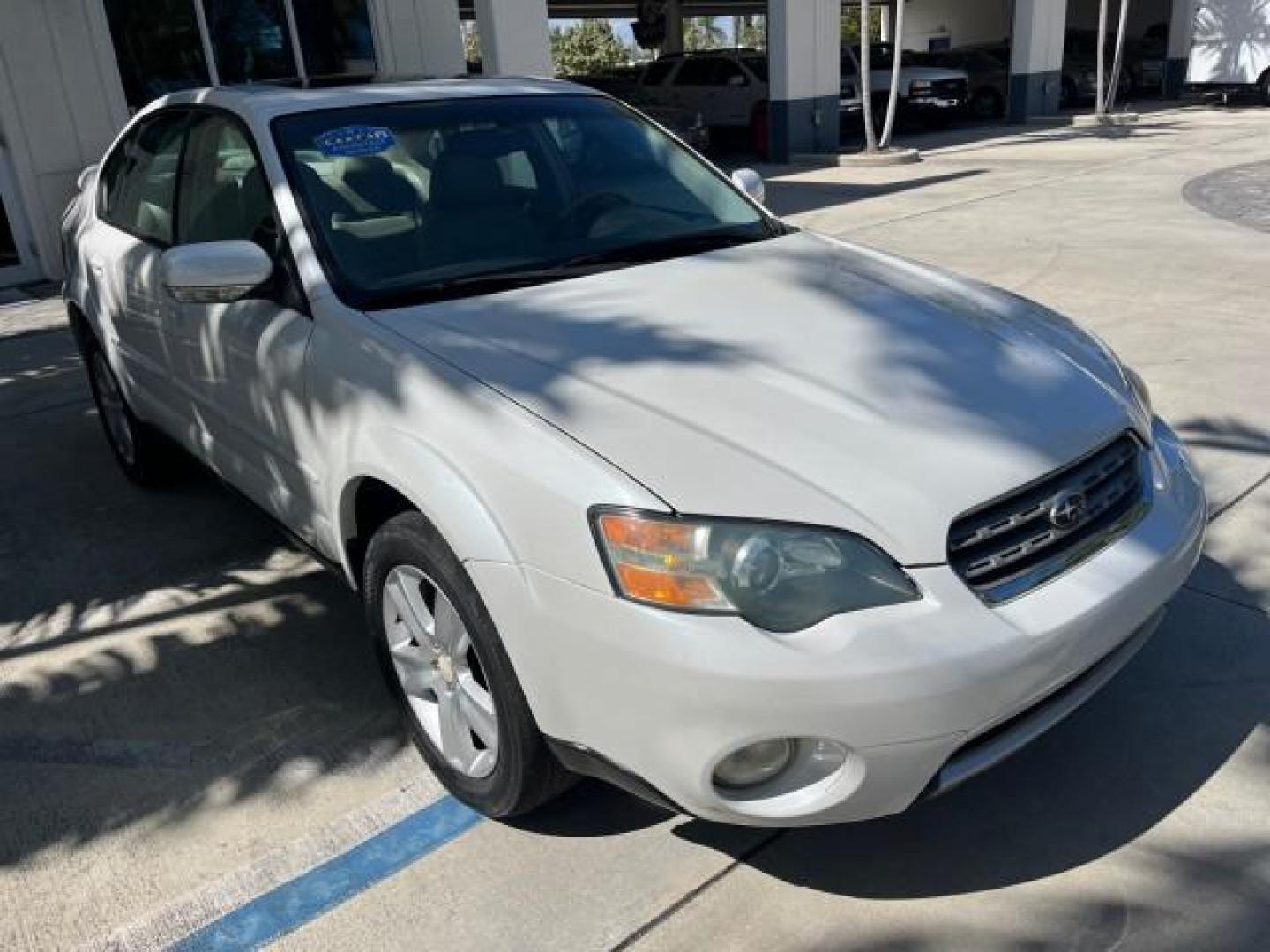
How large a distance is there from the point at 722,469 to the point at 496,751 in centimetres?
85

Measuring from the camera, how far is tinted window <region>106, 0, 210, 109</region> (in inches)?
414

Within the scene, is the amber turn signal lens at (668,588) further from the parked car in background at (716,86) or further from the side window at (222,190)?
the parked car in background at (716,86)

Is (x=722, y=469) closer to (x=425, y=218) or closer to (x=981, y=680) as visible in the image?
(x=981, y=680)

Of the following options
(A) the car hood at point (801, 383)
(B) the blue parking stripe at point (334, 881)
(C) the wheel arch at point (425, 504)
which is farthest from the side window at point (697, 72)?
(B) the blue parking stripe at point (334, 881)

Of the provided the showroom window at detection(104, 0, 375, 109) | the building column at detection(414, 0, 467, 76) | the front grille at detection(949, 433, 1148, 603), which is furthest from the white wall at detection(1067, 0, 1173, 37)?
the front grille at detection(949, 433, 1148, 603)

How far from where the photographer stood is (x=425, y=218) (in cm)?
320

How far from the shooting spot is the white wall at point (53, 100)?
31.7 ft

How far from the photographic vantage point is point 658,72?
Answer: 20.2 meters

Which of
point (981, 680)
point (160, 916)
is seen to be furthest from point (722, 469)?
point (160, 916)

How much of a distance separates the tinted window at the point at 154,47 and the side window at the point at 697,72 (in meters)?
10.3

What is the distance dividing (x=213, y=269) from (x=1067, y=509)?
2.22 m

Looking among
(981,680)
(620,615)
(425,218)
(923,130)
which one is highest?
(425,218)

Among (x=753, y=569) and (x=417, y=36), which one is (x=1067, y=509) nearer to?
(x=753, y=569)

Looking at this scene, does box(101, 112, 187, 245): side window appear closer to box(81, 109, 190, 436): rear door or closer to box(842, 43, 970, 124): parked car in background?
box(81, 109, 190, 436): rear door
